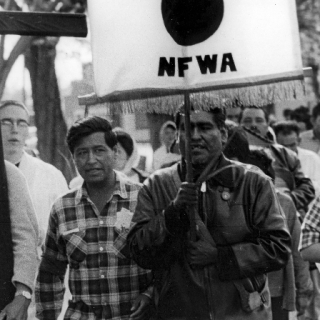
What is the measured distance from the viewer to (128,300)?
17.6ft

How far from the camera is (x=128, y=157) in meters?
7.49

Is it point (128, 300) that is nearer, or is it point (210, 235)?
point (210, 235)

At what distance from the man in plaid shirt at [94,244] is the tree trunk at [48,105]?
1219 millimetres

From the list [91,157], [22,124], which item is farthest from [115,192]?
[22,124]

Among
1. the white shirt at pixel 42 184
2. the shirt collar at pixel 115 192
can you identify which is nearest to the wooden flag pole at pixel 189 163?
the shirt collar at pixel 115 192

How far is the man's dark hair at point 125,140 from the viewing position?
24.3 ft

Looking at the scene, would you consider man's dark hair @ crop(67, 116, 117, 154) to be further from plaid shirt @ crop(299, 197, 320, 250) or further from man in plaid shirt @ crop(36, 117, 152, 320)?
plaid shirt @ crop(299, 197, 320, 250)

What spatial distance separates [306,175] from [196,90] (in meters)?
2.94

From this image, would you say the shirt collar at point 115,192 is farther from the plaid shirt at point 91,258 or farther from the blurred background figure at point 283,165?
the blurred background figure at point 283,165

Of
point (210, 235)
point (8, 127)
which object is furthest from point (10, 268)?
point (8, 127)

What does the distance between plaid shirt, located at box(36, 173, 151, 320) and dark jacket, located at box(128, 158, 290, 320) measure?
394 mm

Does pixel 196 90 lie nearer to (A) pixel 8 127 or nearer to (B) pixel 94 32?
(B) pixel 94 32

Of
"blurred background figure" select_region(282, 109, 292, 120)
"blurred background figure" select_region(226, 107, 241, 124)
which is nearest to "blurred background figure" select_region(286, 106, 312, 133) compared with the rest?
"blurred background figure" select_region(282, 109, 292, 120)

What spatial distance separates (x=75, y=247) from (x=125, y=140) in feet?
6.88
